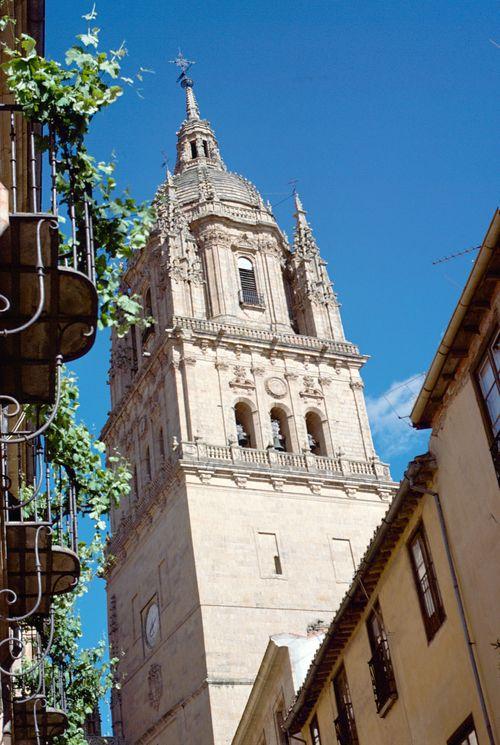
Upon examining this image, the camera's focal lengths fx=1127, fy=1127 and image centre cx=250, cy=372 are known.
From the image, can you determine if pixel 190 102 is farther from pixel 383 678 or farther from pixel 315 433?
pixel 383 678

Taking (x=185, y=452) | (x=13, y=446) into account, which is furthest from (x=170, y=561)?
(x=13, y=446)

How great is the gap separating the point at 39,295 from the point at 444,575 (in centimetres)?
910

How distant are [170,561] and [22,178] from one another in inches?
1317

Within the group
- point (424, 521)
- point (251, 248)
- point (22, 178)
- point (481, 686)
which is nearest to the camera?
point (22, 178)

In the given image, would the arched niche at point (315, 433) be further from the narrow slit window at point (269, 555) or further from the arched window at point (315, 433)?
the narrow slit window at point (269, 555)

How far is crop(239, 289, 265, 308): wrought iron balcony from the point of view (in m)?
50.8

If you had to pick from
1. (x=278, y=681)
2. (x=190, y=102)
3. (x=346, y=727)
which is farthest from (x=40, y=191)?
(x=190, y=102)

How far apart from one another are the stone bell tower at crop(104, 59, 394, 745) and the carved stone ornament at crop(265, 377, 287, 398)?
2.7 inches

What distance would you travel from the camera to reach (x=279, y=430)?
4772 centimetres

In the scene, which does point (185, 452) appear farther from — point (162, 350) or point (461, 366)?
point (461, 366)

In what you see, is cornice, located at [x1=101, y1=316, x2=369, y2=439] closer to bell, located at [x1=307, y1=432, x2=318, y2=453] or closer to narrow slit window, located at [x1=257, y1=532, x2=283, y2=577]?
bell, located at [x1=307, y1=432, x2=318, y2=453]

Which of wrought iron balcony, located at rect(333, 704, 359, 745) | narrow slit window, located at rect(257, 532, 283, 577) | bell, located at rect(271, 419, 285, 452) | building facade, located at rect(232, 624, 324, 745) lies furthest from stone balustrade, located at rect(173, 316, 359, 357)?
wrought iron balcony, located at rect(333, 704, 359, 745)

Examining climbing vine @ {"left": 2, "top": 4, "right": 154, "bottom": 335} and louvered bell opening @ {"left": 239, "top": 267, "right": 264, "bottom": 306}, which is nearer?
climbing vine @ {"left": 2, "top": 4, "right": 154, "bottom": 335}

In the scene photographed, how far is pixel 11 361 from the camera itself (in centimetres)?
812
